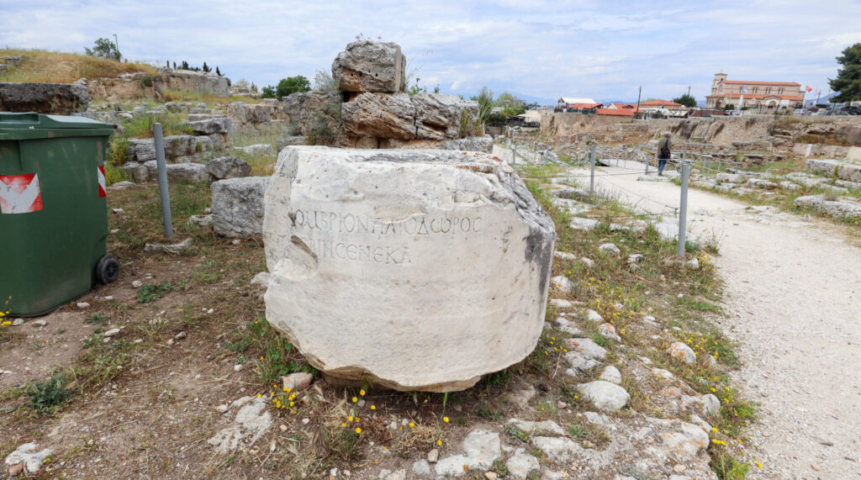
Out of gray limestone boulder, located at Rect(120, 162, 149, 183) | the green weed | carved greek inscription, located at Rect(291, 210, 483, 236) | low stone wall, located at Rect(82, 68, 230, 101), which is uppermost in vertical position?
low stone wall, located at Rect(82, 68, 230, 101)

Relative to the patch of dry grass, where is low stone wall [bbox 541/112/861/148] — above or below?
below

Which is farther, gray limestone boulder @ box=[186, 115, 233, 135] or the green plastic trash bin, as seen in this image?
gray limestone boulder @ box=[186, 115, 233, 135]

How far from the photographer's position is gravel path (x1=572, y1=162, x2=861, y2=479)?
276 centimetres

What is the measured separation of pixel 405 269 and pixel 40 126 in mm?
3155

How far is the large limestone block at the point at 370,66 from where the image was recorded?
5.64 metres

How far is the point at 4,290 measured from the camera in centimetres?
338

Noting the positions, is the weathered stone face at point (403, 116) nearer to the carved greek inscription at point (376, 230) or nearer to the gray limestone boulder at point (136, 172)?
the carved greek inscription at point (376, 230)

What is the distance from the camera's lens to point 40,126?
3395 mm

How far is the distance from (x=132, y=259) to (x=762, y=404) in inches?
223

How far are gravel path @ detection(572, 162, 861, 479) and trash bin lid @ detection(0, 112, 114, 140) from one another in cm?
509

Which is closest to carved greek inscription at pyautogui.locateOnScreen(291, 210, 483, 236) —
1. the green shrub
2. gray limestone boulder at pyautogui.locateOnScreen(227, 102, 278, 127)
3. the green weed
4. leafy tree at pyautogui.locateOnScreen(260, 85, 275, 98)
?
the green shrub

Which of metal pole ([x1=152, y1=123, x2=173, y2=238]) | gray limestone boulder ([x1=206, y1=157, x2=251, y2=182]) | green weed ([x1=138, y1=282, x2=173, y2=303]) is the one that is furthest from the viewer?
gray limestone boulder ([x1=206, y1=157, x2=251, y2=182])

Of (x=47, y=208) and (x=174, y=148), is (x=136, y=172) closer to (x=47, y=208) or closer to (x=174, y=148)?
(x=174, y=148)

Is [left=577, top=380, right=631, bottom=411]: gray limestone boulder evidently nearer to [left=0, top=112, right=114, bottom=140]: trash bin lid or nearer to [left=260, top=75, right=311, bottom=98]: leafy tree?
[left=0, top=112, right=114, bottom=140]: trash bin lid
